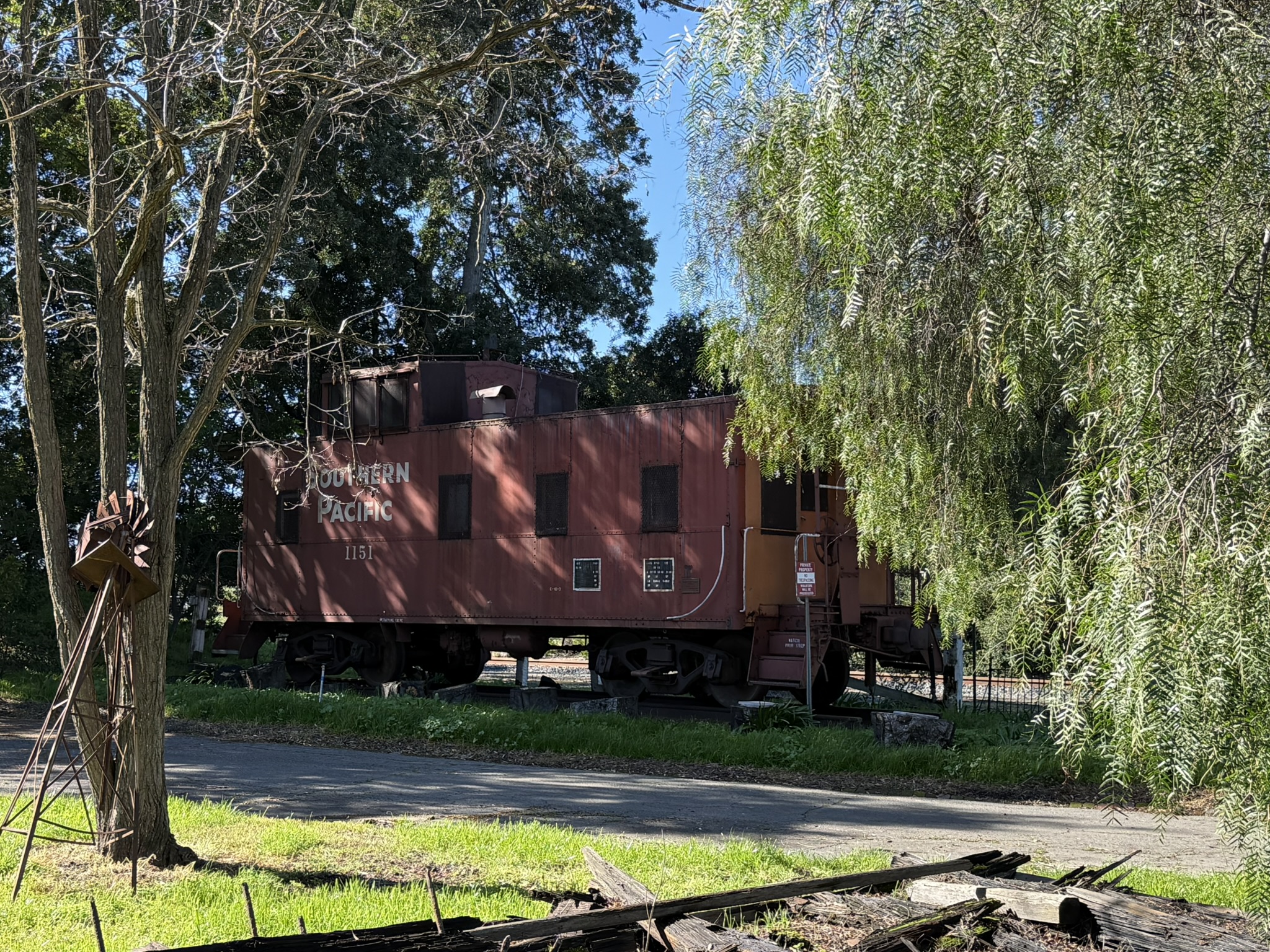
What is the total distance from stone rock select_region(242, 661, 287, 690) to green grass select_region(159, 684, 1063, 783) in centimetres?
311

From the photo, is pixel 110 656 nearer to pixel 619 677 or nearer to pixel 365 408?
pixel 619 677

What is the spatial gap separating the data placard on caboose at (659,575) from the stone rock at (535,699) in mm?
1810

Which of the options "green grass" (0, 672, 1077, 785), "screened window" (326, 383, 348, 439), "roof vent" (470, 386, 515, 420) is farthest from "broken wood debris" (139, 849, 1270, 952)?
"screened window" (326, 383, 348, 439)

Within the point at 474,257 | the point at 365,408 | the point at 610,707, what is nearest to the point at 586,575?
the point at 610,707

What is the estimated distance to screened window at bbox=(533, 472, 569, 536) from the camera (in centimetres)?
1611

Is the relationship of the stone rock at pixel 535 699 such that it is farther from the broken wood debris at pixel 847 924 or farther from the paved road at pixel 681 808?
the broken wood debris at pixel 847 924

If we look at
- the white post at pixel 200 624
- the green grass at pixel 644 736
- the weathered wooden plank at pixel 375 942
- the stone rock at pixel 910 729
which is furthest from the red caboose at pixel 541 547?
the weathered wooden plank at pixel 375 942

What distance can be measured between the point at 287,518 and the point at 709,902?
16091 millimetres

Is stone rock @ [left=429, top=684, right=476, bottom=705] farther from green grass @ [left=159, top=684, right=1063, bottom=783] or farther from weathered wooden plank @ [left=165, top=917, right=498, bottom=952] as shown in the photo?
weathered wooden plank @ [left=165, top=917, right=498, bottom=952]

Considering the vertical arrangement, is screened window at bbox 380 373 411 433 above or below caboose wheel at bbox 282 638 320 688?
above

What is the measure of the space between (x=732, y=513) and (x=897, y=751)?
13.3ft

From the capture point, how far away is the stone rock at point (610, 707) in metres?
14.5

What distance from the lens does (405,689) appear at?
664 inches

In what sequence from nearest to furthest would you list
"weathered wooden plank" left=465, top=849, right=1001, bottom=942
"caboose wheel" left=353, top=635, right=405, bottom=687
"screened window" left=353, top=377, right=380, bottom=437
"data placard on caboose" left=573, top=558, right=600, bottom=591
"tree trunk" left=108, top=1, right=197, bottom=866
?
1. "weathered wooden plank" left=465, top=849, right=1001, bottom=942
2. "tree trunk" left=108, top=1, right=197, bottom=866
3. "data placard on caboose" left=573, top=558, right=600, bottom=591
4. "screened window" left=353, top=377, right=380, bottom=437
5. "caboose wheel" left=353, top=635, right=405, bottom=687
